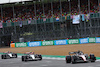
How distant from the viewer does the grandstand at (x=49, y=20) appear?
4845cm

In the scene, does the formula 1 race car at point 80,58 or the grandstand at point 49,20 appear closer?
the formula 1 race car at point 80,58

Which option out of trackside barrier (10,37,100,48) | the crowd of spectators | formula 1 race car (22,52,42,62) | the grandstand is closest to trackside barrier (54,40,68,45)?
trackside barrier (10,37,100,48)

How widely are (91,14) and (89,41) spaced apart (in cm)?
637

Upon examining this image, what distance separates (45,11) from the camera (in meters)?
57.1

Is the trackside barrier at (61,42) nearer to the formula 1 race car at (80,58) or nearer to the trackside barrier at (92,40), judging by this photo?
the trackside barrier at (92,40)

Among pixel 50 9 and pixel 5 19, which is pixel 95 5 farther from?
pixel 5 19

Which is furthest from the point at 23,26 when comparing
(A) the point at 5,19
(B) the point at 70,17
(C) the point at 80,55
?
(C) the point at 80,55

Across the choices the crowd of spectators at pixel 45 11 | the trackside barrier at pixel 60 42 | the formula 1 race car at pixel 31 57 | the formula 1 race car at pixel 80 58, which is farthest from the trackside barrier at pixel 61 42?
the formula 1 race car at pixel 80 58

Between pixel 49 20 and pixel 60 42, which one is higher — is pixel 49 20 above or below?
above

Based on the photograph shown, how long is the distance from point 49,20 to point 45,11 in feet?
17.1

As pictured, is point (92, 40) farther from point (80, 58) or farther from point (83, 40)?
point (80, 58)

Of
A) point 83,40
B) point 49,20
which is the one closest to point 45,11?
point 49,20

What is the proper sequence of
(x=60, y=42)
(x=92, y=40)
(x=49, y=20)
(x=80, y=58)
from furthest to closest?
(x=49, y=20) < (x=60, y=42) < (x=92, y=40) < (x=80, y=58)

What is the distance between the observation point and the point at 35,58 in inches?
819
